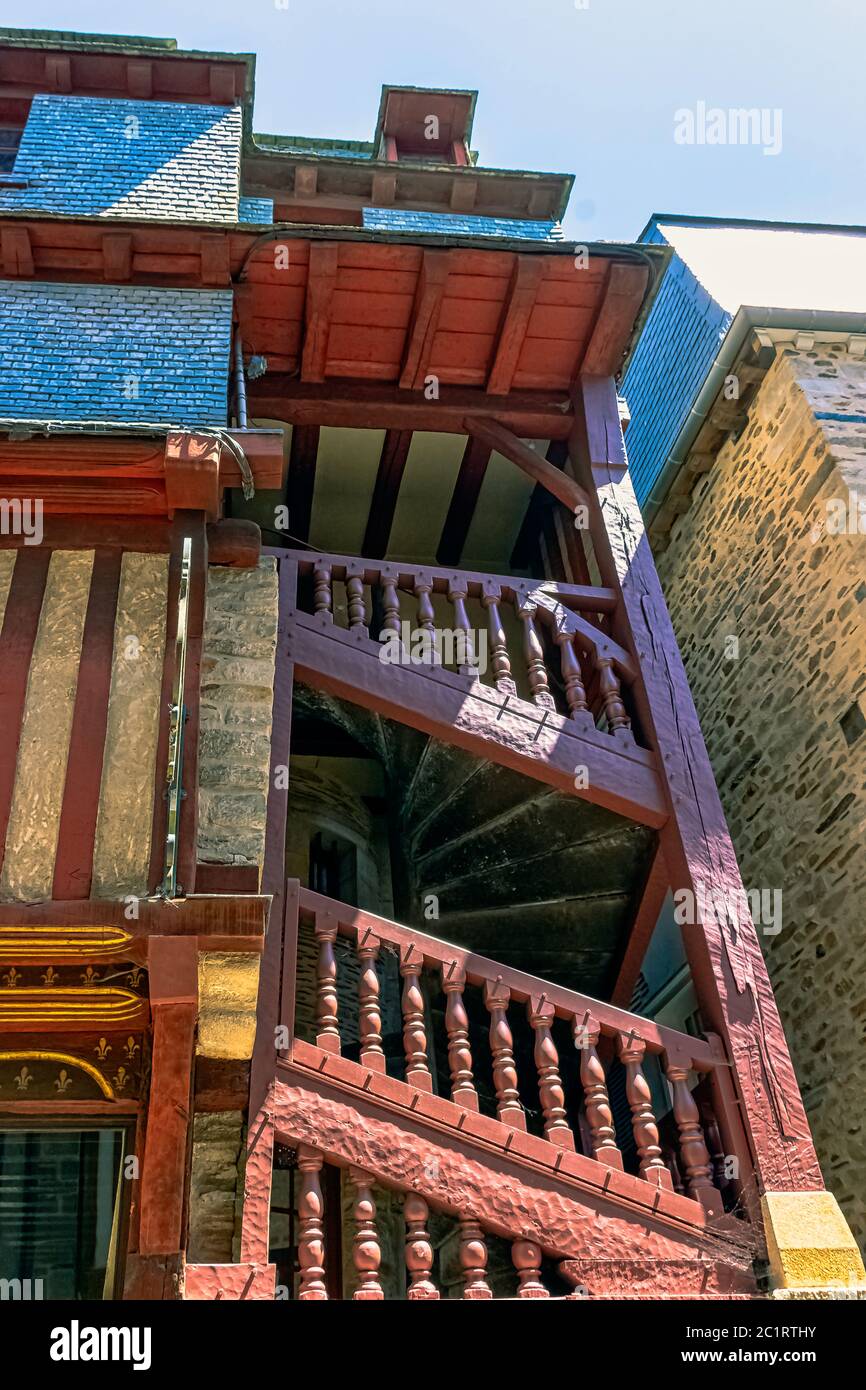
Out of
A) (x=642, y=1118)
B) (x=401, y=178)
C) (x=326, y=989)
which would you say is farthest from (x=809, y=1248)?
(x=401, y=178)

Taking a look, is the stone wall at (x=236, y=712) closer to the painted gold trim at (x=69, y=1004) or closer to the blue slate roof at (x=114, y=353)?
the painted gold trim at (x=69, y=1004)

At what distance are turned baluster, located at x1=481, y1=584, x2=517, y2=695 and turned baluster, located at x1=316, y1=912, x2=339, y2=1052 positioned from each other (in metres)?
1.60

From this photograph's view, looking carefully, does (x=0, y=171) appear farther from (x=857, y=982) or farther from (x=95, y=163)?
(x=857, y=982)

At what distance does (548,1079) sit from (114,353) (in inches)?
172

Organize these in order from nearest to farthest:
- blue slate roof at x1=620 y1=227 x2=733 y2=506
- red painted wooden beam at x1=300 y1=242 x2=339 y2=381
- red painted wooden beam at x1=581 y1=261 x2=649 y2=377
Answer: red painted wooden beam at x1=300 y1=242 x2=339 y2=381, red painted wooden beam at x1=581 y1=261 x2=649 y2=377, blue slate roof at x1=620 y1=227 x2=733 y2=506

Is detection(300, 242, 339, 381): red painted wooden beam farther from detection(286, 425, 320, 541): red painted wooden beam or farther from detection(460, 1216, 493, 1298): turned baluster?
detection(460, 1216, 493, 1298): turned baluster

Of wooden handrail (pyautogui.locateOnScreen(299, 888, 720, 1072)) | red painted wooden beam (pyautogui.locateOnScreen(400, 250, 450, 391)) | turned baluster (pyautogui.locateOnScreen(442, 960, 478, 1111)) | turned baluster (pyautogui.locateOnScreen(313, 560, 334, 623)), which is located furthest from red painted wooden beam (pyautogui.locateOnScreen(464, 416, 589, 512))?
turned baluster (pyautogui.locateOnScreen(442, 960, 478, 1111))

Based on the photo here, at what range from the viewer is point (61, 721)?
174 inches

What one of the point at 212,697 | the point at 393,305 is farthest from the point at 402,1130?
the point at 393,305

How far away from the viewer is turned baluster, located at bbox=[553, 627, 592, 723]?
19.3ft

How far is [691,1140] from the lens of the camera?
461cm

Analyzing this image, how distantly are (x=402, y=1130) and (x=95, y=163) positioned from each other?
6588 millimetres

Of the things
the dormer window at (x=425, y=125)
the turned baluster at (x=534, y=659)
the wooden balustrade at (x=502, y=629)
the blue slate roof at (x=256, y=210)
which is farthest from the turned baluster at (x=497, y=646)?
the dormer window at (x=425, y=125)

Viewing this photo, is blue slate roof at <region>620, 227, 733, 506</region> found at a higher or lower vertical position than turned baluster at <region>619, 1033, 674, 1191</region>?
higher
